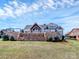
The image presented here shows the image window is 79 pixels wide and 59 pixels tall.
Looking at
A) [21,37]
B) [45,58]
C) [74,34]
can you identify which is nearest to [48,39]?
[21,37]

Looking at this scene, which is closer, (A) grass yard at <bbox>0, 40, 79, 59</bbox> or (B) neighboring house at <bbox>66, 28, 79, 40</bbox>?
(A) grass yard at <bbox>0, 40, 79, 59</bbox>

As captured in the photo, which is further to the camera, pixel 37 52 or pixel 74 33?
pixel 74 33

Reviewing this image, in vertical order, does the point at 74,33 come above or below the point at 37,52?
above

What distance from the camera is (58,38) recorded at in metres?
49.2

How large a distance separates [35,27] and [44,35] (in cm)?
1442

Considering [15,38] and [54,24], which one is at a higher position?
[54,24]

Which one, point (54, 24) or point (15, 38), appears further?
point (54, 24)

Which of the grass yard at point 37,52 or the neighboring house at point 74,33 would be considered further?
the neighboring house at point 74,33

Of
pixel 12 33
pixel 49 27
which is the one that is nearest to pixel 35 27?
pixel 49 27

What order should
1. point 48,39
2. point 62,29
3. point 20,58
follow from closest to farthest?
1. point 20,58
2. point 48,39
3. point 62,29

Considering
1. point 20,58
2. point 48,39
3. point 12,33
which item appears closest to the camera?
point 20,58

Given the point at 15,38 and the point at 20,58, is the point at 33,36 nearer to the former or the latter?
the point at 15,38

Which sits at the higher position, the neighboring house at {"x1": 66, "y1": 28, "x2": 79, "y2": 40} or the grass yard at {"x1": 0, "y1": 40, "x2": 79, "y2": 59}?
the neighboring house at {"x1": 66, "y1": 28, "x2": 79, "y2": 40}

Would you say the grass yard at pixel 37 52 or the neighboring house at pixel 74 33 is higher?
the neighboring house at pixel 74 33
